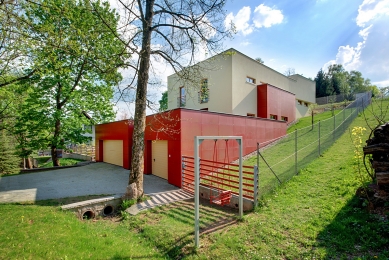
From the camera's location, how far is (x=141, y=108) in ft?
23.8

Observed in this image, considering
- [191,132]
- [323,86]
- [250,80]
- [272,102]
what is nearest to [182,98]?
[250,80]

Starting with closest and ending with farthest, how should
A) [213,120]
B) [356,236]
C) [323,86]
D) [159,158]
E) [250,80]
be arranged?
[356,236]
[213,120]
[159,158]
[250,80]
[323,86]

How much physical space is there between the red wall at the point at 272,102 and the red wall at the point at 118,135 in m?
11.3

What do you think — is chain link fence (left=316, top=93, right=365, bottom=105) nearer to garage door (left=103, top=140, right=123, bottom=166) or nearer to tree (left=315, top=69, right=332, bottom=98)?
tree (left=315, top=69, right=332, bottom=98)

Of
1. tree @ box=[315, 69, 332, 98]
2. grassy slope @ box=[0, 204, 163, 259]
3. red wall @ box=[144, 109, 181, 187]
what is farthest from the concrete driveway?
tree @ box=[315, 69, 332, 98]

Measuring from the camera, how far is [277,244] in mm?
4035

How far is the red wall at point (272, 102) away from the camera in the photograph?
17.4m

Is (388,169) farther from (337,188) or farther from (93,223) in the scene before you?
(93,223)

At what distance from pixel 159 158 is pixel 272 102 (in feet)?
40.4

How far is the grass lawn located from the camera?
3777 mm

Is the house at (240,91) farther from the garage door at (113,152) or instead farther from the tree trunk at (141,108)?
the tree trunk at (141,108)

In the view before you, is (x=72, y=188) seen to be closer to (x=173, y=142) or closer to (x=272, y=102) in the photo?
(x=173, y=142)

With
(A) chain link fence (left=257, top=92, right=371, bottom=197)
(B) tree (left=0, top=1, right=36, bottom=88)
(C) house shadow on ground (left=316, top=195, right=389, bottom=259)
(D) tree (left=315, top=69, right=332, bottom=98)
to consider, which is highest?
(D) tree (left=315, top=69, right=332, bottom=98)

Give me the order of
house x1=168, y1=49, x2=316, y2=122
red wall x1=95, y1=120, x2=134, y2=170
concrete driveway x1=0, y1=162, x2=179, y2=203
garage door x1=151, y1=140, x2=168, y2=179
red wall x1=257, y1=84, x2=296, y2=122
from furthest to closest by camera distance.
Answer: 1. red wall x1=257, y1=84, x2=296, y2=122
2. house x1=168, y1=49, x2=316, y2=122
3. red wall x1=95, y1=120, x2=134, y2=170
4. garage door x1=151, y1=140, x2=168, y2=179
5. concrete driveway x1=0, y1=162, x2=179, y2=203
